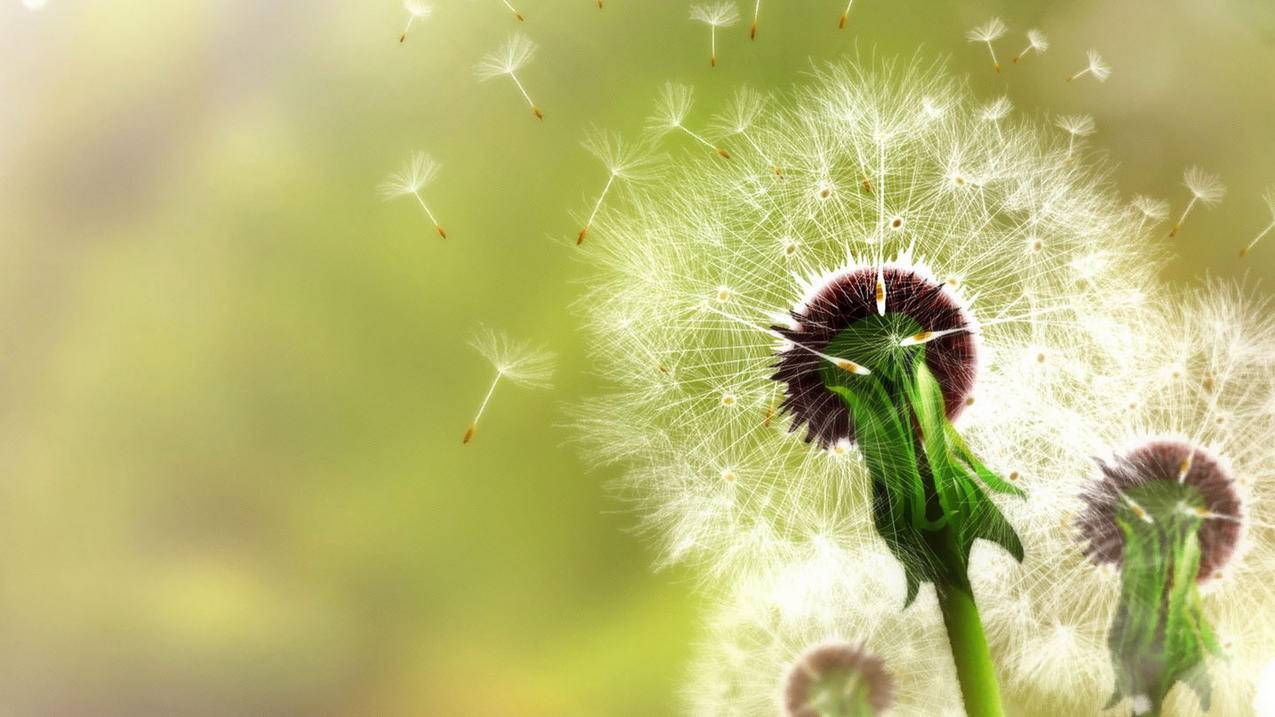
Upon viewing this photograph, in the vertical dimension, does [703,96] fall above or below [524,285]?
above

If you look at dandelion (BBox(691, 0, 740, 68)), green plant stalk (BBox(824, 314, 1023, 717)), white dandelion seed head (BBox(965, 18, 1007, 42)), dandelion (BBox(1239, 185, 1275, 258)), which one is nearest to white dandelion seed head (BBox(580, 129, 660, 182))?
dandelion (BBox(691, 0, 740, 68))

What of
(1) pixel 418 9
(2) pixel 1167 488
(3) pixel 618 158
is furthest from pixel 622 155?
(2) pixel 1167 488

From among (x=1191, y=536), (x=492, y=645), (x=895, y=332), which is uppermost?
(x=895, y=332)

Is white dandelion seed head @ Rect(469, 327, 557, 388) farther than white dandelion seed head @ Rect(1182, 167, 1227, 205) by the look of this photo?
No

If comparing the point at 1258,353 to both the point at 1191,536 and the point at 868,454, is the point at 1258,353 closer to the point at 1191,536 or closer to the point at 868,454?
the point at 1191,536

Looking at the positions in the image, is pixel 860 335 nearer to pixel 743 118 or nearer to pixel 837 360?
pixel 837 360

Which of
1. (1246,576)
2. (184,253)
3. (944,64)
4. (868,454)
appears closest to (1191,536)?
(1246,576)

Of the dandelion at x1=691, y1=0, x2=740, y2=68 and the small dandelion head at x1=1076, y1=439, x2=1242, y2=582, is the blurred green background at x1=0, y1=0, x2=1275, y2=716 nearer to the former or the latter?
the dandelion at x1=691, y1=0, x2=740, y2=68
